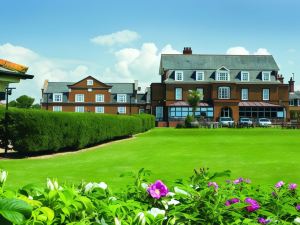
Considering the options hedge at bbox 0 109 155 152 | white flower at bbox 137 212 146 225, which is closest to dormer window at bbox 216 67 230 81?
hedge at bbox 0 109 155 152

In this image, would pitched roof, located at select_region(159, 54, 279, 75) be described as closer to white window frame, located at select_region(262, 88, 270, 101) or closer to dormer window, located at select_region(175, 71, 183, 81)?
dormer window, located at select_region(175, 71, 183, 81)

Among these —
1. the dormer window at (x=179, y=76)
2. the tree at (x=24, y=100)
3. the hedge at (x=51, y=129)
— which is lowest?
the hedge at (x=51, y=129)

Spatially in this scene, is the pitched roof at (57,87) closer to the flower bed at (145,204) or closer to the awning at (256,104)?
the awning at (256,104)

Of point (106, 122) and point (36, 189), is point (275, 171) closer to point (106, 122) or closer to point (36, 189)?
point (36, 189)

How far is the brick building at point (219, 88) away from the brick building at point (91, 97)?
465 inches

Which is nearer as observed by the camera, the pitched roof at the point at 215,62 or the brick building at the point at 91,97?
the pitched roof at the point at 215,62

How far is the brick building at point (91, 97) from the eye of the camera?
83.8 m

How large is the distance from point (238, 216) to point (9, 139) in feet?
60.2

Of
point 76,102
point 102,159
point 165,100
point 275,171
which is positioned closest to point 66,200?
point 275,171

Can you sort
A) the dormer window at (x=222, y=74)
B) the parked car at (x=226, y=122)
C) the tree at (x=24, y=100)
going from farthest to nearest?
the tree at (x=24, y=100)
the dormer window at (x=222, y=74)
the parked car at (x=226, y=122)

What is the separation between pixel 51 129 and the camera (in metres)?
20.8

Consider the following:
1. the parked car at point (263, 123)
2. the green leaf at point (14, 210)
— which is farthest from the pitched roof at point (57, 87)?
the green leaf at point (14, 210)

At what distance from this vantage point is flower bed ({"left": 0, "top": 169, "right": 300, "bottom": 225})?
237 cm

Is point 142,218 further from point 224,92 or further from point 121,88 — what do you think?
point 121,88
